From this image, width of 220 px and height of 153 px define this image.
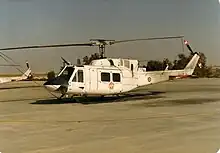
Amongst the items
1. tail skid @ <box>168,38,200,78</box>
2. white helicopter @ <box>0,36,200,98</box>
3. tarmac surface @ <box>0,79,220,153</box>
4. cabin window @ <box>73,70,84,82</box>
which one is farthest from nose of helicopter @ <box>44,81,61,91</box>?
tail skid @ <box>168,38,200,78</box>

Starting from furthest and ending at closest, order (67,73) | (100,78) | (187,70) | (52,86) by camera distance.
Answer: (187,70), (100,78), (67,73), (52,86)

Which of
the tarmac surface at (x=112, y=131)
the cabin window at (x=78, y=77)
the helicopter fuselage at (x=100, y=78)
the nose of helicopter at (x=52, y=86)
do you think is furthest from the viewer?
the cabin window at (x=78, y=77)

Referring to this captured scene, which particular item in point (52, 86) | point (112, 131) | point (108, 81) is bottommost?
point (112, 131)

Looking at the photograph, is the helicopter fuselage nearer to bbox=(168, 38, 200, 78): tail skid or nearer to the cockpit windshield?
the cockpit windshield

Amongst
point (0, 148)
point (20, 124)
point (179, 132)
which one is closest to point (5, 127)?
point (20, 124)

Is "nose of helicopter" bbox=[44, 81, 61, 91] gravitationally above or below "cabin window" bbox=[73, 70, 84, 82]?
below

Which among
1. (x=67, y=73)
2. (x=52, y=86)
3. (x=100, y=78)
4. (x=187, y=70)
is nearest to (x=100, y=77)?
(x=100, y=78)

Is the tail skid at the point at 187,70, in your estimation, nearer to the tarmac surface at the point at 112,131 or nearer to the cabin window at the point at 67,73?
the cabin window at the point at 67,73

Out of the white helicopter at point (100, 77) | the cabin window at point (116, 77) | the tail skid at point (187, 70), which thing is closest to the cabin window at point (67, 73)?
the white helicopter at point (100, 77)

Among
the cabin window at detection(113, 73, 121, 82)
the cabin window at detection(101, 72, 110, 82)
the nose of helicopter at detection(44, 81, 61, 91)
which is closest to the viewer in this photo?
the nose of helicopter at detection(44, 81, 61, 91)

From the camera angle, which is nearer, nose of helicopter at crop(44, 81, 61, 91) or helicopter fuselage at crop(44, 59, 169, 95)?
nose of helicopter at crop(44, 81, 61, 91)

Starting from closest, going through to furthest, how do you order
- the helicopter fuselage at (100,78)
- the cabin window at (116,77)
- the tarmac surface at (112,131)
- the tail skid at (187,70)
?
the tarmac surface at (112,131) → the helicopter fuselage at (100,78) → the cabin window at (116,77) → the tail skid at (187,70)

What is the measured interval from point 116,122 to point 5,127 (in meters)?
2.01

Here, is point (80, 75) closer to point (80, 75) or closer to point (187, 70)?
point (80, 75)
